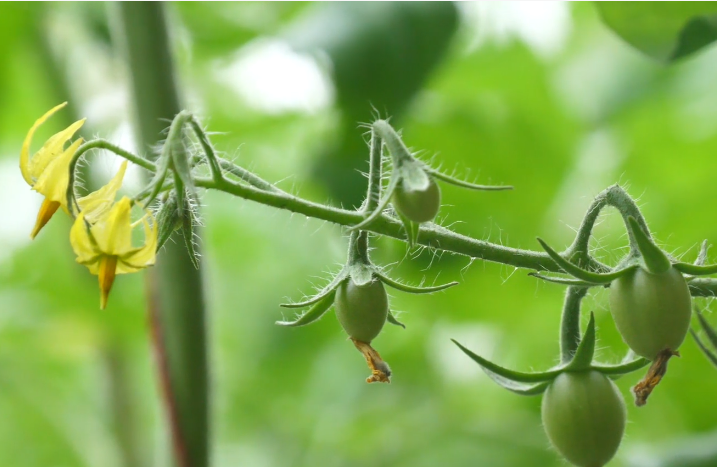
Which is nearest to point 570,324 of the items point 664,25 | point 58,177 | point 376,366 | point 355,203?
point 376,366

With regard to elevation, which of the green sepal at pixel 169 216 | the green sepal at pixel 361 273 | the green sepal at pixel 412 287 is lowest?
the green sepal at pixel 361 273

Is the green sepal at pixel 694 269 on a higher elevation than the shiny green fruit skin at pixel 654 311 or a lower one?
higher

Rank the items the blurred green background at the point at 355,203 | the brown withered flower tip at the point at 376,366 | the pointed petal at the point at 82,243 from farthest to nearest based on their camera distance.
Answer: the blurred green background at the point at 355,203
the brown withered flower tip at the point at 376,366
the pointed petal at the point at 82,243

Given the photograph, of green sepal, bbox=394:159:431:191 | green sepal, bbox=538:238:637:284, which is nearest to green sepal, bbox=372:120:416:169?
green sepal, bbox=394:159:431:191

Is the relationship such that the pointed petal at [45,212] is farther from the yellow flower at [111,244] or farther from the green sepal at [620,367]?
the green sepal at [620,367]

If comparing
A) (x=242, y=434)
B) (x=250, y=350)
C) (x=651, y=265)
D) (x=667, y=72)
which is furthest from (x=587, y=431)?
(x=242, y=434)

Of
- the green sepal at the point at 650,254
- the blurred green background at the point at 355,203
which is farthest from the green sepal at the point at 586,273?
the blurred green background at the point at 355,203

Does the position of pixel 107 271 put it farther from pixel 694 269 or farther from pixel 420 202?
pixel 694 269
